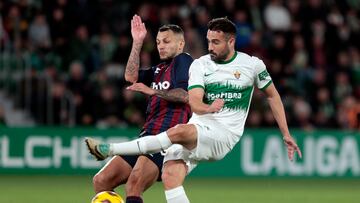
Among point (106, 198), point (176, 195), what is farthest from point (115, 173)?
point (176, 195)

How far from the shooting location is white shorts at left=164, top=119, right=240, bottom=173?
30.8ft

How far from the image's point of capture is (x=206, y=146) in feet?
30.8

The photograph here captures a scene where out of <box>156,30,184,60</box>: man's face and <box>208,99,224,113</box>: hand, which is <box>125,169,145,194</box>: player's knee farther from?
<box>156,30,184,60</box>: man's face

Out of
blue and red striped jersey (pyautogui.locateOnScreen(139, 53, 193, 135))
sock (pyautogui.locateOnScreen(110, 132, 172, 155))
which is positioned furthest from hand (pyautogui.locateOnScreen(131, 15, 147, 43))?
sock (pyautogui.locateOnScreen(110, 132, 172, 155))

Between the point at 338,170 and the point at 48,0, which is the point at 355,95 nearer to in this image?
→ the point at 338,170

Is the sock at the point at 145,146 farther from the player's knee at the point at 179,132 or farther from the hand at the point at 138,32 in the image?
the hand at the point at 138,32

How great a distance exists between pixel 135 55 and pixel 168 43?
14.3 inches

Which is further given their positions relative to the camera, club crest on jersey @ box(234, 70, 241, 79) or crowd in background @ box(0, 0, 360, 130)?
crowd in background @ box(0, 0, 360, 130)

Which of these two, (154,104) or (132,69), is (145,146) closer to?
(154,104)

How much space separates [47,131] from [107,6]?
133 inches

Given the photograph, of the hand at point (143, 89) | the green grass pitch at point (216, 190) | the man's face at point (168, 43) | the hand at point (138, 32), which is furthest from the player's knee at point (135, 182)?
the green grass pitch at point (216, 190)

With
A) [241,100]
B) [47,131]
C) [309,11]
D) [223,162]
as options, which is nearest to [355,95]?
[309,11]

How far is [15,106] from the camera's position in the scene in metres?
19.4

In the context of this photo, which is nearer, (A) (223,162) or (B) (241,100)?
(B) (241,100)
